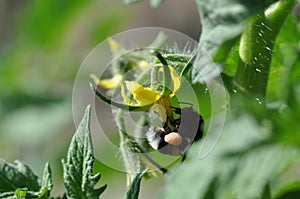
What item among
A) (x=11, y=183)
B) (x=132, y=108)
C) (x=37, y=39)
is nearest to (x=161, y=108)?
(x=132, y=108)

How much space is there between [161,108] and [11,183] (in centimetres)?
26

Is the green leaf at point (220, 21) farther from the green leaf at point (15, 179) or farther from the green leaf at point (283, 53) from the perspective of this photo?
the green leaf at point (15, 179)

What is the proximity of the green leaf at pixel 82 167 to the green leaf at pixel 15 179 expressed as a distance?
0.09 metres

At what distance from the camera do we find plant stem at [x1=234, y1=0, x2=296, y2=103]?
2.91 ft

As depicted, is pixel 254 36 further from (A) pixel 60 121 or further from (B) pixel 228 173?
(A) pixel 60 121

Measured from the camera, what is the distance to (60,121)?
2.90 meters

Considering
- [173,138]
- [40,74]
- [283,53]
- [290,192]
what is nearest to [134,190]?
[173,138]

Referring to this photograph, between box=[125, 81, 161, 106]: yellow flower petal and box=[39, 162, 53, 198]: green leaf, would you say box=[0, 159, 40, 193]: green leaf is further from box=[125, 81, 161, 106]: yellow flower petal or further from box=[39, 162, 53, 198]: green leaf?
box=[125, 81, 161, 106]: yellow flower petal

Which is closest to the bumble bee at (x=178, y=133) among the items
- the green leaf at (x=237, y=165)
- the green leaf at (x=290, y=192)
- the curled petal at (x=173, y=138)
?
the curled petal at (x=173, y=138)

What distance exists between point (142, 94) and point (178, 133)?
0.23 ft

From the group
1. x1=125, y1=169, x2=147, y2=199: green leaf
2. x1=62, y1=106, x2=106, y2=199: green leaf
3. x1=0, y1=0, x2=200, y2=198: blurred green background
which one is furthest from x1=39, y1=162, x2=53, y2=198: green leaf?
x1=0, y1=0, x2=200, y2=198: blurred green background

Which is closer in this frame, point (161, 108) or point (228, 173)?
point (228, 173)

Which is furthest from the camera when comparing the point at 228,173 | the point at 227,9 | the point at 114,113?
the point at 114,113

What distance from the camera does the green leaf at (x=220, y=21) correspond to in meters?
0.74
